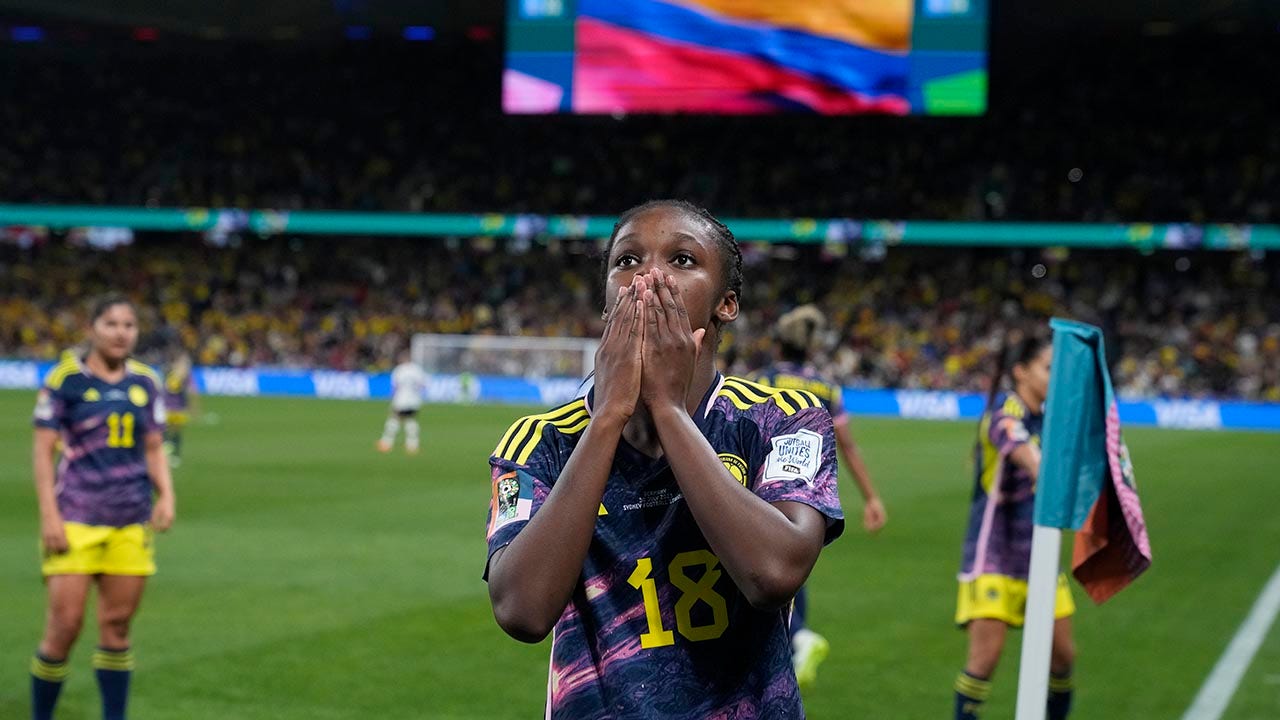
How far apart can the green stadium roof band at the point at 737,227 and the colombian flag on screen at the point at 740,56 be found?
6052 millimetres

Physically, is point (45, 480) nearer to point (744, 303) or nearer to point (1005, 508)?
point (1005, 508)

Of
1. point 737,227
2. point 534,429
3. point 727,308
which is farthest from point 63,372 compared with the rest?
point 737,227

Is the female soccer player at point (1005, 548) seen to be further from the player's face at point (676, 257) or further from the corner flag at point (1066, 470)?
the player's face at point (676, 257)

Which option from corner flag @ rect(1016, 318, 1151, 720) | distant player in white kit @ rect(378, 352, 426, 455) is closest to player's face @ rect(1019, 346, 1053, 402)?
corner flag @ rect(1016, 318, 1151, 720)

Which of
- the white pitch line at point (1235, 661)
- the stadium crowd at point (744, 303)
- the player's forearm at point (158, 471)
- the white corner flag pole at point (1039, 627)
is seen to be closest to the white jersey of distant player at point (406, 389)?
the stadium crowd at point (744, 303)

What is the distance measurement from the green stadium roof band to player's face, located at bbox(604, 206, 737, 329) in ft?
129

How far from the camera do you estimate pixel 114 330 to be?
22.6 feet

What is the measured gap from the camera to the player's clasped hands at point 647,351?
2213 millimetres

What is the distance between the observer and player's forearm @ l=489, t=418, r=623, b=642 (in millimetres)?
2221

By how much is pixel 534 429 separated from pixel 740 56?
114 ft

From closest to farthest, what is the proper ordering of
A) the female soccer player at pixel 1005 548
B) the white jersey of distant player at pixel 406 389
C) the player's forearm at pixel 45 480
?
the female soccer player at pixel 1005 548
the player's forearm at pixel 45 480
the white jersey of distant player at pixel 406 389

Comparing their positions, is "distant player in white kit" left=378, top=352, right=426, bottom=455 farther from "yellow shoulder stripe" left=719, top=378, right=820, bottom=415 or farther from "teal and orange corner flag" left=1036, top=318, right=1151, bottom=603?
"yellow shoulder stripe" left=719, top=378, right=820, bottom=415

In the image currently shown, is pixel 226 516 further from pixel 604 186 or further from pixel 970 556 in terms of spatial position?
pixel 604 186

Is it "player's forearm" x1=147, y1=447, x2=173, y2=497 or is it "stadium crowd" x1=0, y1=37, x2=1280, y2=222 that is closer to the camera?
"player's forearm" x1=147, y1=447, x2=173, y2=497
